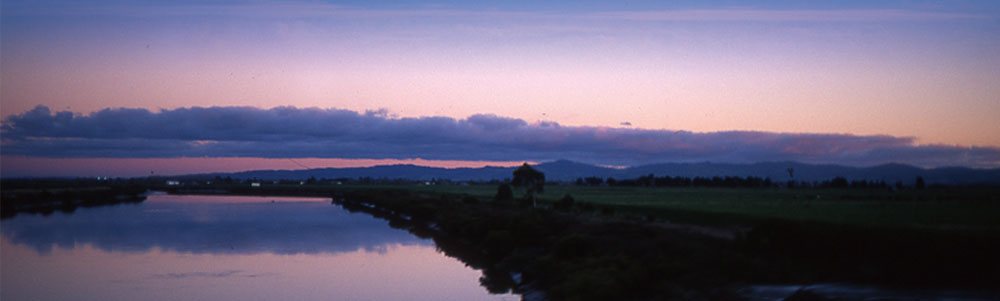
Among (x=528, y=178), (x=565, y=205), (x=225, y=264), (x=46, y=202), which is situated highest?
(x=528, y=178)

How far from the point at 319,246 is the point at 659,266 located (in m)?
22.7

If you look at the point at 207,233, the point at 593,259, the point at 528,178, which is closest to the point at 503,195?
the point at 528,178

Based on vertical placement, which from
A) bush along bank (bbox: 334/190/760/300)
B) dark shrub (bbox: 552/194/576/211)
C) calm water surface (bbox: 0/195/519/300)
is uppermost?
dark shrub (bbox: 552/194/576/211)

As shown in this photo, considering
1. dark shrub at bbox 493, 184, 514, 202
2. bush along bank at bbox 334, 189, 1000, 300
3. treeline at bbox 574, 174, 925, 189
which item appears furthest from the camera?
treeline at bbox 574, 174, 925, 189

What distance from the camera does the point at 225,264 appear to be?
2944 centimetres

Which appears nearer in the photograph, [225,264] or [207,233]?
[225,264]

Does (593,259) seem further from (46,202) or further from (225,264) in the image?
(46,202)

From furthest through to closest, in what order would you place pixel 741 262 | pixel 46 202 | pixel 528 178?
pixel 46 202
pixel 528 178
pixel 741 262

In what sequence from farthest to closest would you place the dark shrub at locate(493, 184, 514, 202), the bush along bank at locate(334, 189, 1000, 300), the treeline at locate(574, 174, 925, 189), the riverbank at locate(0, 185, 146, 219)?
the treeline at locate(574, 174, 925, 189) → the riverbank at locate(0, 185, 146, 219) → the dark shrub at locate(493, 184, 514, 202) → the bush along bank at locate(334, 189, 1000, 300)

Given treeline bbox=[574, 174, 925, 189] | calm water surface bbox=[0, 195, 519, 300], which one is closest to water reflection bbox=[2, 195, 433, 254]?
calm water surface bbox=[0, 195, 519, 300]

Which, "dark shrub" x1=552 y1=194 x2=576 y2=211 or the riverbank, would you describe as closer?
"dark shrub" x1=552 y1=194 x2=576 y2=211

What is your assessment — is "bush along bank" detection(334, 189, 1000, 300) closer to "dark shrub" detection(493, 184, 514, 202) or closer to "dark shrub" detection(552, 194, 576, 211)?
"dark shrub" detection(552, 194, 576, 211)

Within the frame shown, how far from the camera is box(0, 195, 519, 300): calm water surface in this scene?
2347 cm

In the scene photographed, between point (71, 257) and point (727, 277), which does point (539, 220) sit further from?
point (71, 257)
